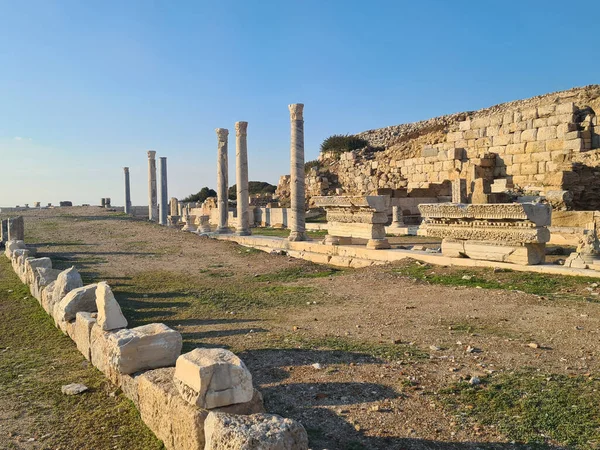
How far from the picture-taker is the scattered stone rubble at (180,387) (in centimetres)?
295

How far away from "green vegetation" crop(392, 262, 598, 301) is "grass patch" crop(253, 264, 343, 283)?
168 cm

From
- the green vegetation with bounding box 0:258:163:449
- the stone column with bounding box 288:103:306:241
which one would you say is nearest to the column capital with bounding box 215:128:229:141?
the stone column with bounding box 288:103:306:241

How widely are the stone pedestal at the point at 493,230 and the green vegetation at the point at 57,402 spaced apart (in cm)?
792

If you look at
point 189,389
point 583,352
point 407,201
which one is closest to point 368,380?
point 189,389

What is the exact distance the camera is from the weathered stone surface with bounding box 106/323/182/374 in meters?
4.58

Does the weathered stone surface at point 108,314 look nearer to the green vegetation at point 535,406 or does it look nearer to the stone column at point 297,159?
the green vegetation at point 535,406

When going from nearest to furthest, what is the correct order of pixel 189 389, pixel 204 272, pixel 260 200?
pixel 189 389 → pixel 204 272 → pixel 260 200

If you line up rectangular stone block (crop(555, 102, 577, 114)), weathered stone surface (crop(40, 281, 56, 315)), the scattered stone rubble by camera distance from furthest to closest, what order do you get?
rectangular stone block (crop(555, 102, 577, 114))
weathered stone surface (crop(40, 281, 56, 315))
the scattered stone rubble

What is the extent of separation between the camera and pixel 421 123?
3928cm

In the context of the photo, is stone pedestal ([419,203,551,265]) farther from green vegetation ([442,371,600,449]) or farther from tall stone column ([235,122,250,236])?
tall stone column ([235,122,250,236])

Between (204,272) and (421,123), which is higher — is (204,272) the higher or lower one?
the lower one

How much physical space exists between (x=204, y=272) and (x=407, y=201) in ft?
44.4

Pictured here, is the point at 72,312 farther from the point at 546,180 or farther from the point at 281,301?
the point at 546,180

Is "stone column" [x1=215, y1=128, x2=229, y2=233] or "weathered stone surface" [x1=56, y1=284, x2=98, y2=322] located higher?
"stone column" [x1=215, y1=128, x2=229, y2=233]
